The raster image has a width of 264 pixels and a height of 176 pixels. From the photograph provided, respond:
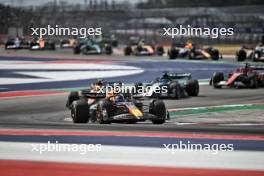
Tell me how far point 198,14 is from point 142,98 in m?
2.17

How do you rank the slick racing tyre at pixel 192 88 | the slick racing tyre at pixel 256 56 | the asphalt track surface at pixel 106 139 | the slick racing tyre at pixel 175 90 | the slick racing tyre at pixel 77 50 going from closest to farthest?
the asphalt track surface at pixel 106 139 → the slick racing tyre at pixel 175 90 → the slick racing tyre at pixel 192 88 → the slick racing tyre at pixel 77 50 → the slick racing tyre at pixel 256 56

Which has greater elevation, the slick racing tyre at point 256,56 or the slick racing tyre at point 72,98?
the slick racing tyre at point 256,56

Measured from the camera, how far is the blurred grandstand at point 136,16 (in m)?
12.1

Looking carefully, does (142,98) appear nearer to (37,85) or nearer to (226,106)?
(226,106)

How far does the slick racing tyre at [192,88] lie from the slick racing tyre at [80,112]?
3.89 meters

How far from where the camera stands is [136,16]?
13508mm

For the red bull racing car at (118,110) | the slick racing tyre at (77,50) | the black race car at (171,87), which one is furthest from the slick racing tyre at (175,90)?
the slick racing tyre at (77,50)

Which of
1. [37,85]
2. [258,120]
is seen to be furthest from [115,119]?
[37,85]

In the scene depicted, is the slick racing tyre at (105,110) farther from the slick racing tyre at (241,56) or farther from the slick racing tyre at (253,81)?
the slick racing tyre at (241,56)

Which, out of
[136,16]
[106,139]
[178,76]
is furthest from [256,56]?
[106,139]

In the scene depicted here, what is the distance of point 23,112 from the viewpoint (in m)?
13.4

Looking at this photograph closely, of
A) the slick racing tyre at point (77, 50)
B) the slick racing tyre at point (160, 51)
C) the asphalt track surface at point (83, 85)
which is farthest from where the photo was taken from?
the slick racing tyre at point (160, 51)

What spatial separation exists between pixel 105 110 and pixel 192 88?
4.16 metres

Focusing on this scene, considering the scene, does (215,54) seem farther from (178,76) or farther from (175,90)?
(175,90)
